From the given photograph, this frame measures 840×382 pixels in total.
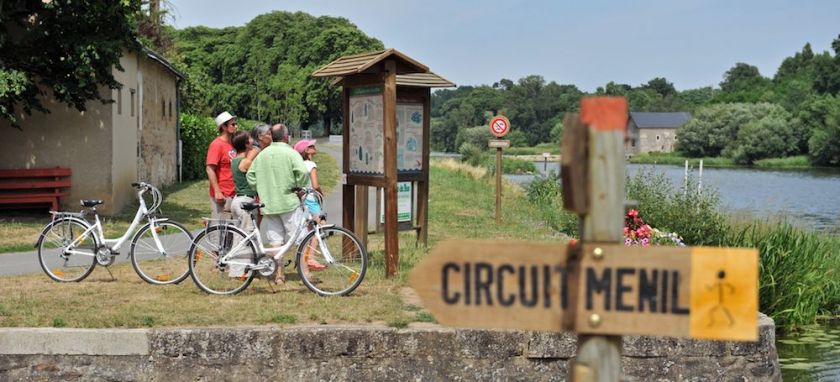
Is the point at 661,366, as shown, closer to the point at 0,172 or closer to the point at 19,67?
the point at 19,67

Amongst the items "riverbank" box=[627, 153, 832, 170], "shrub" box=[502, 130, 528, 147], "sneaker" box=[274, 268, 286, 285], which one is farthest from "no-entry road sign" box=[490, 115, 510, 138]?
"shrub" box=[502, 130, 528, 147]

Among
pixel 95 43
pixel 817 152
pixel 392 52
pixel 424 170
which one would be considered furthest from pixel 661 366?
pixel 817 152

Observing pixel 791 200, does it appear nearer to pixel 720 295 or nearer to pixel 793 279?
pixel 793 279

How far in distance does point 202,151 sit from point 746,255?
3093cm

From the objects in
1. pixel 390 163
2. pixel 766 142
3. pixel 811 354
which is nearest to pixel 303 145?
pixel 390 163

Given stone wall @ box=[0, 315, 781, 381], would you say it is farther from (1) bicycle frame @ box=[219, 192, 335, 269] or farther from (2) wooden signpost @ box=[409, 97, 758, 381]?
(2) wooden signpost @ box=[409, 97, 758, 381]

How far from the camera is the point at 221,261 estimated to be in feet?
30.3

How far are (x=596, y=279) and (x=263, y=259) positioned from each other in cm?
657

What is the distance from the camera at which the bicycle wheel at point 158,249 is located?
9.84 m

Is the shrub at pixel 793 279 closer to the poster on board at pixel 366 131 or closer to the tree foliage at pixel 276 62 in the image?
the poster on board at pixel 366 131

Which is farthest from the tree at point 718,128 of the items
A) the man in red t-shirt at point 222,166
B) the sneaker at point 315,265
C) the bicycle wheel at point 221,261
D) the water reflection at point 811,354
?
the bicycle wheel at point 221,261

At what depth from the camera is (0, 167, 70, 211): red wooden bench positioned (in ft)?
57.8

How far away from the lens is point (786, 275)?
1356 cm

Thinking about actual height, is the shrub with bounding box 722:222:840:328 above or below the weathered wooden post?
below
